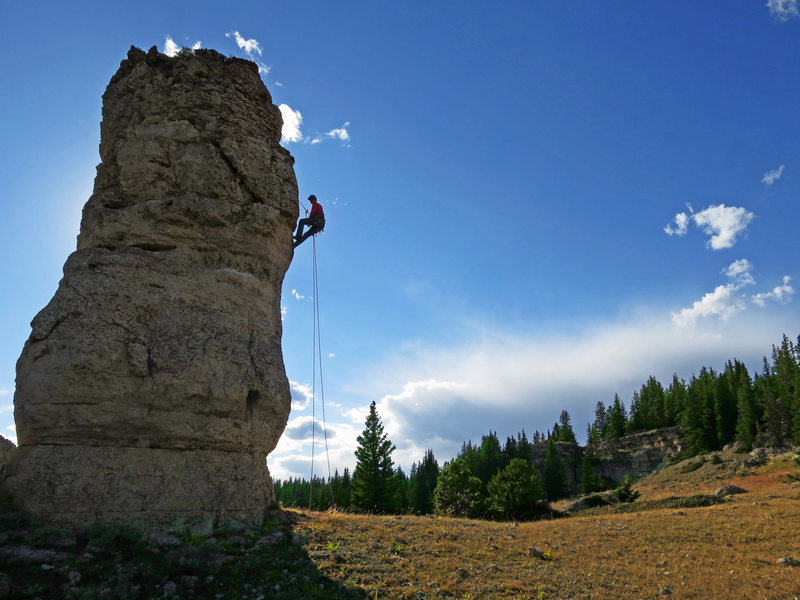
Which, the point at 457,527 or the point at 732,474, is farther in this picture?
the point at 732,474

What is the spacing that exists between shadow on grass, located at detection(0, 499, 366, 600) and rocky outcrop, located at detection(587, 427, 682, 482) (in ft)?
285

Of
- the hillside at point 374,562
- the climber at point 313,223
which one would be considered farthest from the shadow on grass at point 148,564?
the climber at point 313,223

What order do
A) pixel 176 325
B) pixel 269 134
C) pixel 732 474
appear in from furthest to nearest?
pixel 732 474 < pixel 269 134 < pixel 176 325

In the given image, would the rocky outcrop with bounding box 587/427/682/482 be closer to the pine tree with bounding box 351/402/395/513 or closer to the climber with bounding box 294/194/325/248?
the pine tree with bounding box 351/402/395/513

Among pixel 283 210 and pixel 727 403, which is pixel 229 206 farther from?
pixel 727 403

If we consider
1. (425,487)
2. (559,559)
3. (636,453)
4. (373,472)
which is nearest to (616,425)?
(636,453)

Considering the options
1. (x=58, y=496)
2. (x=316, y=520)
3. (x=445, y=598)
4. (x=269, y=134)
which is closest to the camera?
(x=445, y=598)

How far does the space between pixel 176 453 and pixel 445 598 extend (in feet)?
18.9

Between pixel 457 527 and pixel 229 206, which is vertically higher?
pixel 229 206

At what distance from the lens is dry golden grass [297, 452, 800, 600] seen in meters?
8.54

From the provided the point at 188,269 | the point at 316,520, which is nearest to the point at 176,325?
the point at 188,269

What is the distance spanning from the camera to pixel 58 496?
832cm

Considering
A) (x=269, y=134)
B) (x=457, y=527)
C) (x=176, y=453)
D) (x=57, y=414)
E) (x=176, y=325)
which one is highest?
(x=269, y=134)

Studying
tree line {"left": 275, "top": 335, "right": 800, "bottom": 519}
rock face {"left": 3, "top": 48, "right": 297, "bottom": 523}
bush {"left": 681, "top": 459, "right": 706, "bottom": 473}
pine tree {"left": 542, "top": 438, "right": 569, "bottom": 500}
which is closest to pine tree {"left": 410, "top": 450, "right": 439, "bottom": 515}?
tree line {"left": 275, "top": 335, "right": 800, "bottom": 519}
